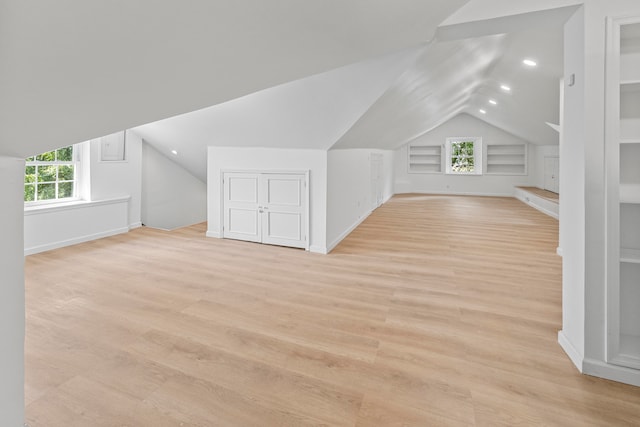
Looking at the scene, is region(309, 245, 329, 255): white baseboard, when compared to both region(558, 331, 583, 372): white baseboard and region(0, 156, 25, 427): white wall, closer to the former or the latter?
region(558, 331, 583, 372): white baseboard

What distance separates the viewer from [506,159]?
476 inches

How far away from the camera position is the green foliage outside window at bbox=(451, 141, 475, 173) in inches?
499

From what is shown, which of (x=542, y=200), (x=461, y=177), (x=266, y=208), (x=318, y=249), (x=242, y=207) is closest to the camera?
(x=318, y=249)

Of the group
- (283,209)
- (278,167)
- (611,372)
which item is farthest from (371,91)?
(611,372)

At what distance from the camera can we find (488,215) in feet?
26.6

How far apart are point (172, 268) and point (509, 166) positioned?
11950 millimetres

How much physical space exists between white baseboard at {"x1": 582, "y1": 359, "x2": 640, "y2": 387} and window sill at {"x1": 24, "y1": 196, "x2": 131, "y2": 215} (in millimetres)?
6239

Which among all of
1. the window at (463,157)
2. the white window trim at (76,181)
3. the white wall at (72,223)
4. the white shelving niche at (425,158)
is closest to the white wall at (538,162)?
the window at (463,157)

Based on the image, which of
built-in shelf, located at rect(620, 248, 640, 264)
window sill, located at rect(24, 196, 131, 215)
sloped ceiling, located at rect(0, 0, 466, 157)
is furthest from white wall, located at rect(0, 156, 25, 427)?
window sill, located at rect(24, 196, 131, 215)

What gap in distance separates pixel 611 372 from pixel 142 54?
2.93 meters

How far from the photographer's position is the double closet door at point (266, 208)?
5.09 meters

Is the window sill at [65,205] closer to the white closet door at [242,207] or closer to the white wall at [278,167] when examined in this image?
the white wall at [278,167]

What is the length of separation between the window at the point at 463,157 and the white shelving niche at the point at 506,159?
13.6 inches

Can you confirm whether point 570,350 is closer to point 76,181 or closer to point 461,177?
point 76,181
